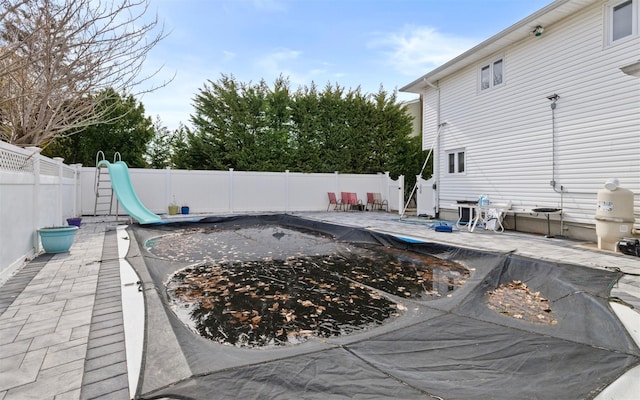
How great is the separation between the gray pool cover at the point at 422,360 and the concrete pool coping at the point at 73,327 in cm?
16

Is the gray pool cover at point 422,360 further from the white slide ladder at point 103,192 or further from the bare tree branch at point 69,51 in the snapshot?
the white slide ladder at point 103,192

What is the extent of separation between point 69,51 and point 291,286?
405 centimetres

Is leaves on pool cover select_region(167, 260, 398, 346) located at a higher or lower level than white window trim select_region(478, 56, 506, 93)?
lower

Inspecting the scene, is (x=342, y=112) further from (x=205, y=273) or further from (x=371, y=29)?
(x=205, y=273)

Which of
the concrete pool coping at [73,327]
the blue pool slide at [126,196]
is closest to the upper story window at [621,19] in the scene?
the concrete pool coping at [73,327]

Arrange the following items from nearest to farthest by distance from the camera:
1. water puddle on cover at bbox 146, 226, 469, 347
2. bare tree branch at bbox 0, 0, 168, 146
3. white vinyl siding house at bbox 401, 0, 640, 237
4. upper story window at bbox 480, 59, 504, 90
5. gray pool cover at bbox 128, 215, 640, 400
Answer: gray pool cover at bbox 128, 215, 640, 400
water puddle on cover at bbox 146, 226, 469, 347
bare tree branch at bbox 0, 0, 168, 146
white vinyl siding house at bbox 401, 0, 640, 237
upper story window at bbox 480, 59, 504, 90

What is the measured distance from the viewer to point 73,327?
7.94 ft

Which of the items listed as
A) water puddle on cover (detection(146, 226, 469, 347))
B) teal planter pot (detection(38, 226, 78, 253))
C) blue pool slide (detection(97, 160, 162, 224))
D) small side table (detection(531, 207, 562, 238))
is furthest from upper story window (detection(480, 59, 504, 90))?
teal planter pot (detection(38, 226, 78, 253))

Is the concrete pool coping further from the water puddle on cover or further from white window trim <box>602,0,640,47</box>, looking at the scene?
white window trim <box>602,0,640,47</box>

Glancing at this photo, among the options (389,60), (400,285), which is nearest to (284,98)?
(389,60)

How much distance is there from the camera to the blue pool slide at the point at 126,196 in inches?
339

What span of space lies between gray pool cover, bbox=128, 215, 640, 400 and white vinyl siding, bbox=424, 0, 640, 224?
173 inches

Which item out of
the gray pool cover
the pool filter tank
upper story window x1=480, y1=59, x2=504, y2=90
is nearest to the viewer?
the gray pool cover

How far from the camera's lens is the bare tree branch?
366 centimetres
